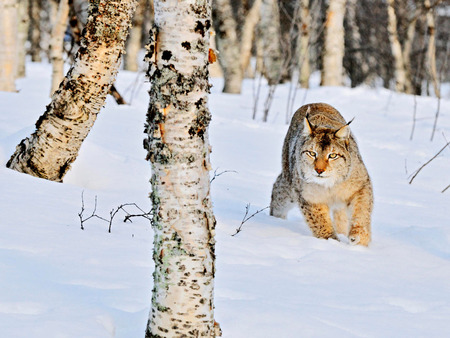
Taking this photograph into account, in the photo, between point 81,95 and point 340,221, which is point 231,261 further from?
point 340,221

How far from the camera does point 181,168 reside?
7.22 feet

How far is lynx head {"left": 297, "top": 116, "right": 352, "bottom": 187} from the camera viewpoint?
466cm

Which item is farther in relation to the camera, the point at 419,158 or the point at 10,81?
the point at 10,81

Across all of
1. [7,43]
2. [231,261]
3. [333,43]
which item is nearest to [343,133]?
[231,261]

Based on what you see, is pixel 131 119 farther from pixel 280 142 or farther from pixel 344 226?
pixel 344 226

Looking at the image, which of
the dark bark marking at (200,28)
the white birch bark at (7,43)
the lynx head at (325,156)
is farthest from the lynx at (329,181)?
the white birch bark at (7,43)

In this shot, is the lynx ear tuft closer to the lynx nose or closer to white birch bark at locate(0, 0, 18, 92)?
the lynx nose

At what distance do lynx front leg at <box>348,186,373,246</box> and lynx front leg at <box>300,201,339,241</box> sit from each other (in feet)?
A: 0.55

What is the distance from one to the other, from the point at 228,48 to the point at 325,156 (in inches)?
366

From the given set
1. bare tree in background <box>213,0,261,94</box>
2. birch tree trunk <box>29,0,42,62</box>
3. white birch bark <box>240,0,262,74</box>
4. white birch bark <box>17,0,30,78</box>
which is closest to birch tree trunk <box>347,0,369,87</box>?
white birch bark <box>240,0,262,74</box>

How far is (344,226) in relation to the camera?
5.38 meters

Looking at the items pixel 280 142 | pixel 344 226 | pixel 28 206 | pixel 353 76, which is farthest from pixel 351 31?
pixel 28 206

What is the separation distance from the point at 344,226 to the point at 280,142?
10.9 feet

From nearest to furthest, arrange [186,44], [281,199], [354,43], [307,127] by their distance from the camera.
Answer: [186,44], [307,127], [281,199], [354,43]
